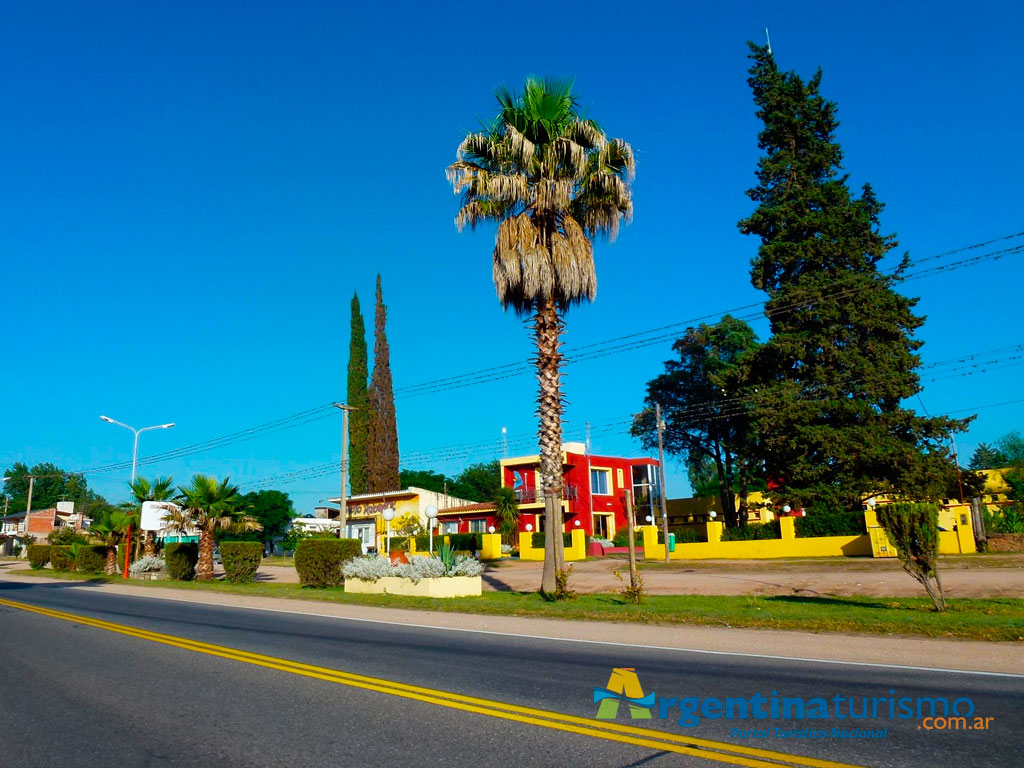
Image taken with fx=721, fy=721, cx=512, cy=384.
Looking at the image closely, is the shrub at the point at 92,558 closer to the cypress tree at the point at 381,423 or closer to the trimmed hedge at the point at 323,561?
the trimmed hedge at the point at 323,561

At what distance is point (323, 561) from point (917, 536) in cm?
1904

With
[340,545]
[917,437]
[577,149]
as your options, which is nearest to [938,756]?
[577,149]

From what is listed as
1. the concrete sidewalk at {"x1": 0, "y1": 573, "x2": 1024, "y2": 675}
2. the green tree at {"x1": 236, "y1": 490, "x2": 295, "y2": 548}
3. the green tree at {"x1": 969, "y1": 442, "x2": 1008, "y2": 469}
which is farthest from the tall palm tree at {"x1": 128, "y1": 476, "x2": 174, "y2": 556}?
the green tree at {"x1": 969, "y1": 442, "x2": 1008, "y2": 469}

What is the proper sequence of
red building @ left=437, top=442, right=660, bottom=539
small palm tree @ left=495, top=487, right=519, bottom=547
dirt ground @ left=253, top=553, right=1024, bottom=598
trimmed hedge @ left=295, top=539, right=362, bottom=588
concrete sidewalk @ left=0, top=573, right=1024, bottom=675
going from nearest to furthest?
concrete sidewalk @ left=0, top=573, right=1024, bottom=675 → dirt ground @ left=253, top=553, right=1024, bottom=598 → trimmed hedge @ left=295, top=539, right=362, bottom=588 → small palm tree @ left=495, top=487, right=519, bottom=547 → red building @ left=437, top=442, right=660, bottom=539

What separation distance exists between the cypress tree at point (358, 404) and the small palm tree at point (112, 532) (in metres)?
23.4

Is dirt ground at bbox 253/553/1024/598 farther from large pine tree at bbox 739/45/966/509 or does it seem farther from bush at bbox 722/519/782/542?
large pine tree at bbox 739/45/966/509

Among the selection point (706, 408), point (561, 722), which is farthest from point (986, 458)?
point (561, 722)

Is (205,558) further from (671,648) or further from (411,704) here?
(411,704)

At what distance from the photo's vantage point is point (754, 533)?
36.7m

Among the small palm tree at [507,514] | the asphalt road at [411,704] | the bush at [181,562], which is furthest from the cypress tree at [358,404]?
the asphalt road at [411,704]

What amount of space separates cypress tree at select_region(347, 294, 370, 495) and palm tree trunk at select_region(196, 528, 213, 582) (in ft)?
93.6

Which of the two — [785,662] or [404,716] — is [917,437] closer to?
[785,662]

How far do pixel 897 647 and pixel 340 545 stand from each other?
19.6 metres

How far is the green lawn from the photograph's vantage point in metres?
11.6
